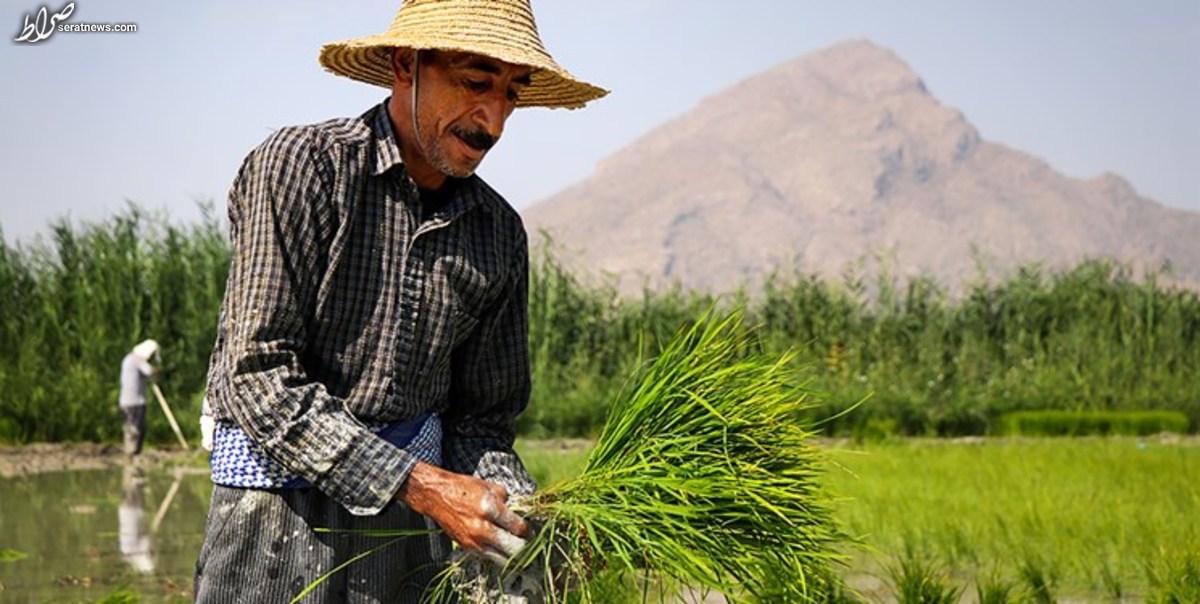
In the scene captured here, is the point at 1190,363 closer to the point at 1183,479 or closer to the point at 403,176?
the point at 1183,479

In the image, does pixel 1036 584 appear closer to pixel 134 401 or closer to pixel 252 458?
pixel 252 458

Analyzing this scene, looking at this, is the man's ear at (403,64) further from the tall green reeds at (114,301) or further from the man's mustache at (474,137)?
the tall green reeds at (114,301)

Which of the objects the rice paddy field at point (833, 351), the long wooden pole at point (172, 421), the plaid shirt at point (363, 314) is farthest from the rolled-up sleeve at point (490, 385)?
the long wooden pole at point (172, 421)

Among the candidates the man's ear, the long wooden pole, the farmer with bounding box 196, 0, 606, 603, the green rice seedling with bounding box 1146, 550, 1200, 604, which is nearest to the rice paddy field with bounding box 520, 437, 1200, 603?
the green rice seedling with bounding box 1146, 550, 1200, 604

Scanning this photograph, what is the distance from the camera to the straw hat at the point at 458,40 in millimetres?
2654

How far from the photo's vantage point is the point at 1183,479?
9.66 m

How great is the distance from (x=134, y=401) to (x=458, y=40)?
10955 mm

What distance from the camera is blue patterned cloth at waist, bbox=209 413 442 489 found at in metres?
2.65

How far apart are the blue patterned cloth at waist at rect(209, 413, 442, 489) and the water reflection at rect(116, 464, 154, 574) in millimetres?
5131

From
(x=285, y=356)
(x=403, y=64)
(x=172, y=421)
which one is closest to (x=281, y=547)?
(x=285, y=356)

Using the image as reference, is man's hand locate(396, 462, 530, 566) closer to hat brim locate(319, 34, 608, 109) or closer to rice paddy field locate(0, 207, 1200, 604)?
hat brim locate(319, 34, 608, 109)

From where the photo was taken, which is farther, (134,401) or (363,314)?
(134,401)

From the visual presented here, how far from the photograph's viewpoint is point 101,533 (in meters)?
9.12

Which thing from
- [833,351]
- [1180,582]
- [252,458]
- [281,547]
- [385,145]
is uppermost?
[385,145]
